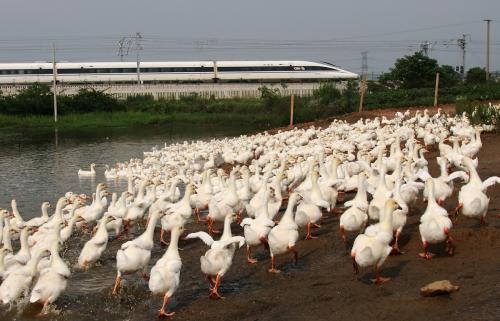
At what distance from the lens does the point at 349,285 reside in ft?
29.0

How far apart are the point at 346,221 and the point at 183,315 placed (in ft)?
9.58

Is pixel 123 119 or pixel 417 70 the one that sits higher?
pixel 417 70

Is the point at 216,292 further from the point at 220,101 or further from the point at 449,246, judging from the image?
the point at 220,101

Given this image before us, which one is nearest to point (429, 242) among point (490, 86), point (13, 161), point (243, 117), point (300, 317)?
point (300, 317)

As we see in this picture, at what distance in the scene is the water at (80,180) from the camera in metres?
9.34

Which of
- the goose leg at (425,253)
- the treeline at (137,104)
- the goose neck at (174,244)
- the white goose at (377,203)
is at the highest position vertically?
the treeline at (137,104)

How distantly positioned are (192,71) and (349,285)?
2781 inches

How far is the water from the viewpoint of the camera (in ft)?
30.7

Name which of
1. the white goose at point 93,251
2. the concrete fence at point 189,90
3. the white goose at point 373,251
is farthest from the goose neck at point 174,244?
the concrete fence at point 189,90

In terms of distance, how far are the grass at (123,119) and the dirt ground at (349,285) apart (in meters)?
41.3

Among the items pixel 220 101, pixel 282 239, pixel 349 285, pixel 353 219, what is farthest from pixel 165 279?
pixel 220 101

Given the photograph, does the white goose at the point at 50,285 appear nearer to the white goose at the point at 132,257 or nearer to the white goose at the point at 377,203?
the white goose at the point at 132,257

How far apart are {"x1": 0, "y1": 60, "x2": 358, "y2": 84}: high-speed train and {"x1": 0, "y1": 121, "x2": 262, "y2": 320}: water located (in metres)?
26.1

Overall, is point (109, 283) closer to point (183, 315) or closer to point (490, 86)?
point (183, 315)
